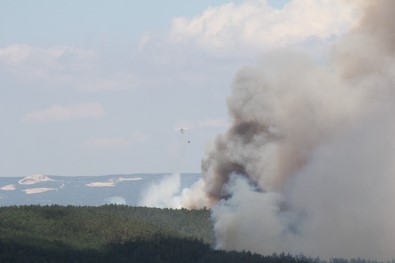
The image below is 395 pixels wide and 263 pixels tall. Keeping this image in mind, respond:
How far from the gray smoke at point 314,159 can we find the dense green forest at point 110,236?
5088 mm

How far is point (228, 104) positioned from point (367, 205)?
41492 mm

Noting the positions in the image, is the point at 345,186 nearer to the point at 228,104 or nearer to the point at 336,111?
the point at 336,111

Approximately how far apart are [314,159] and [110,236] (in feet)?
69.3

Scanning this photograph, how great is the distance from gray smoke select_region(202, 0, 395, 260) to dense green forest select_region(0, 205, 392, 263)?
5.09 m

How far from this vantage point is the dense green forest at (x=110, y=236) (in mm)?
97875

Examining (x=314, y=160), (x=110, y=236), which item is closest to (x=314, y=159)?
(x=314, y=160)

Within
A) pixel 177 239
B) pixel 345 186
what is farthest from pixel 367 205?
pixel 177 239

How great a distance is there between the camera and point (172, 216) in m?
134

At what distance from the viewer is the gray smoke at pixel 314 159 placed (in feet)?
319

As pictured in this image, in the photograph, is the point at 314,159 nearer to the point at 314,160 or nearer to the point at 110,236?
the point at 314,160

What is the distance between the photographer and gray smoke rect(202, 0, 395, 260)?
319ft

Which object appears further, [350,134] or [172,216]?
[172,216]

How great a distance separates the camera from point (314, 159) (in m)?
111

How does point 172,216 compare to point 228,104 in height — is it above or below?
below
